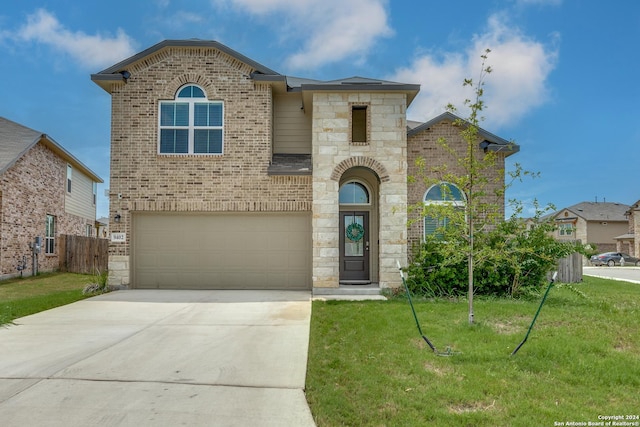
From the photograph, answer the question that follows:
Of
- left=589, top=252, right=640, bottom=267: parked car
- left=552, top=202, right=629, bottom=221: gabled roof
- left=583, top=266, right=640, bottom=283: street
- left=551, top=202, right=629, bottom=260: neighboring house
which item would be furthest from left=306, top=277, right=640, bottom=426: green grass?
left=552, top=202, right=629, bottom=221: gabled roof

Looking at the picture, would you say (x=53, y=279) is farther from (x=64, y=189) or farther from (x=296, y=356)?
(x=296, y=356)

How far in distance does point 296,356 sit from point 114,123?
9.80m

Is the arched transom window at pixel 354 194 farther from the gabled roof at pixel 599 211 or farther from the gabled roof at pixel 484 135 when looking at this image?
the gabled roof at pixel 599 211

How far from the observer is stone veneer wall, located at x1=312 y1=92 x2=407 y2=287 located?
461 inches

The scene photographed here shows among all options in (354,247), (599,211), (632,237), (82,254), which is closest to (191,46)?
(354,247)

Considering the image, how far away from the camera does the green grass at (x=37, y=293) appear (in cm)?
960

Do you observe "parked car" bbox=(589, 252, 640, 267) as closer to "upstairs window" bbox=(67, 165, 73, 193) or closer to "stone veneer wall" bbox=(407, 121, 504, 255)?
"stone veneer wall" bbox=(407, 121, 504, 255)

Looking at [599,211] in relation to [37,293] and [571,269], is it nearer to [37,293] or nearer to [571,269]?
[571,269]

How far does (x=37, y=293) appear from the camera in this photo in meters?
13.4

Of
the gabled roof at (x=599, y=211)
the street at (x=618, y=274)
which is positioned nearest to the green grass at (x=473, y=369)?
the street at (x=618, y=274)

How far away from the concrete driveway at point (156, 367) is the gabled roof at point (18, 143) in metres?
10.4

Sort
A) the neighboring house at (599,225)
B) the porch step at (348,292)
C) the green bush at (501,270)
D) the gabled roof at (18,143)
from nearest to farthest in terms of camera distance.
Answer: the green bush at (501,270) < the porch step at (348,292) < the gabled roof at (18,143) < the neighboring house at (599,225)

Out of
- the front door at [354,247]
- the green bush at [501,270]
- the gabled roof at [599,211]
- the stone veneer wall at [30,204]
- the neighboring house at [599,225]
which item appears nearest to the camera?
the green bush at [501,270]

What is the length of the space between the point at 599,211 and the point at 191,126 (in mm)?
48512
